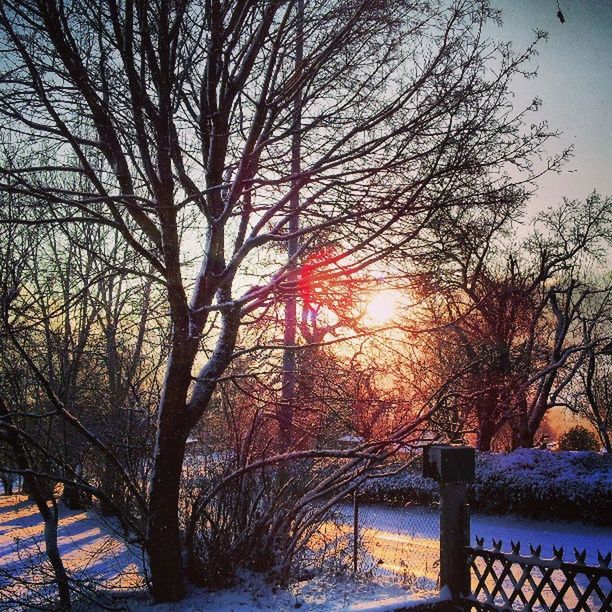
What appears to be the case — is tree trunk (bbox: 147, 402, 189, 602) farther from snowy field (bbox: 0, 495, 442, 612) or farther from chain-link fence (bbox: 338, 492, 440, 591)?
chain-link fence (bbox: 338, 492, 440, 591)

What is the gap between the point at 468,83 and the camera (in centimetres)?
533

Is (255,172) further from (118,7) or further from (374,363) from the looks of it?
(374,363)

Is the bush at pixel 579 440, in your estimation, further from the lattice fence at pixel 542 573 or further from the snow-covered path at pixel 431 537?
the lattice fence at pixel 542 573

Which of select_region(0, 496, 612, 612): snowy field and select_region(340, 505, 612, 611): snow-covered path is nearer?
select_region(0, 496, 612, 612): snowy field

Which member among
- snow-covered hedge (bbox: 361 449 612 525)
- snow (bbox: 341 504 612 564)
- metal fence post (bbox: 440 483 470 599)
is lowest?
snow (bbox: 341 504 612 564)

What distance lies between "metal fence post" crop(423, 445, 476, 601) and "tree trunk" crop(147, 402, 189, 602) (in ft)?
8.28

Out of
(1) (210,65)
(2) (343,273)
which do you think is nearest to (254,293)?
(2) (343,273)

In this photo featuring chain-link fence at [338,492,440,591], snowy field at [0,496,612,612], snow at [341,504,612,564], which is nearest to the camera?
snowy field at [0,496,612,612]

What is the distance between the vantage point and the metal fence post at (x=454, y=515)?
5.71 metres

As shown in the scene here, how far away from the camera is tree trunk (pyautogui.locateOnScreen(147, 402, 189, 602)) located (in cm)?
556

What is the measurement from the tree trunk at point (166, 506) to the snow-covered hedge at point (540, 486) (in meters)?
10.2

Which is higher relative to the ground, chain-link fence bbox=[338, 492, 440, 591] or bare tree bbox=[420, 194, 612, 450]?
bare tree bbox=[420, 194, 612, 450]

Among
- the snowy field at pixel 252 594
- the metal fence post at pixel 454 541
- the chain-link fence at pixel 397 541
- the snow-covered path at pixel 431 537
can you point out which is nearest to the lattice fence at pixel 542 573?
the metal fence post at pixel 454 541

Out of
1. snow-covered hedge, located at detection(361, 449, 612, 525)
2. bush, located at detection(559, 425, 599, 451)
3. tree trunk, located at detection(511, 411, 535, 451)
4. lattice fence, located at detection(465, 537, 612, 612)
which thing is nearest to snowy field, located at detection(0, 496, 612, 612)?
snow-covered hedge, located at detection(361, 449, 612, 525)
